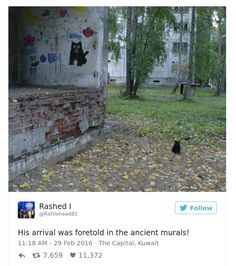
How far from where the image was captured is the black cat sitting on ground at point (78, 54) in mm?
6520

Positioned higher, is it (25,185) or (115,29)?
(115,29)

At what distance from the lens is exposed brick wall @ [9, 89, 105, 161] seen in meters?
4.37

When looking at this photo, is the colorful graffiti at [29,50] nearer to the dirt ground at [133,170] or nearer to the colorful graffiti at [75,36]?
the colorful graffiti at [75,36]

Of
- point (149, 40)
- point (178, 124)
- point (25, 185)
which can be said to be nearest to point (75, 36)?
point (25, 185)

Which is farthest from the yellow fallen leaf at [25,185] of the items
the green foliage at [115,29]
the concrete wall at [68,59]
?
the green foliage at [115,29]

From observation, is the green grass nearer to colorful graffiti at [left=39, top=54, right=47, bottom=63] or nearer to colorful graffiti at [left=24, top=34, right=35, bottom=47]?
colorful graffiti at [left=39, top=54, right=47, bottom=63]

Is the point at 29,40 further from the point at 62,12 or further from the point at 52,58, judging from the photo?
the point at 62,12

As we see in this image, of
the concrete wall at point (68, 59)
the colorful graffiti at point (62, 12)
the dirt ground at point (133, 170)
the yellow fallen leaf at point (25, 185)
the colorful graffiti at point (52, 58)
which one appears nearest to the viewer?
the yellow fallen leaf at point (25, 185)

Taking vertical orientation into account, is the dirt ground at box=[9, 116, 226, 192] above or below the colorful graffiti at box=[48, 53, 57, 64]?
below
